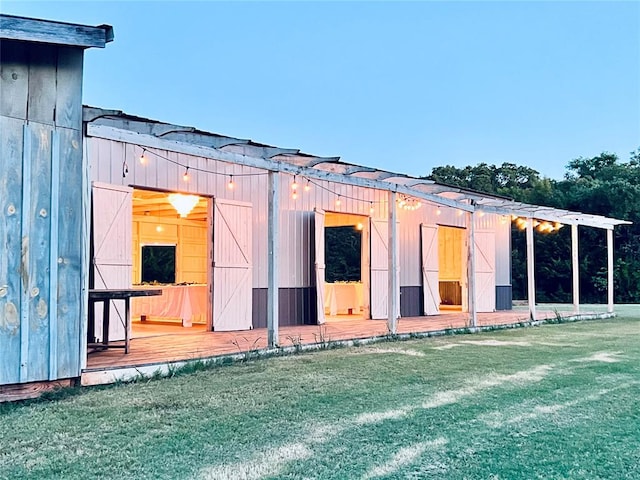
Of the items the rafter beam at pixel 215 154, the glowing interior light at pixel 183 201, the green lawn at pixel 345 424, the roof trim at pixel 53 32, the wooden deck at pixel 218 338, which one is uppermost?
the roof trim at pixel 53 32

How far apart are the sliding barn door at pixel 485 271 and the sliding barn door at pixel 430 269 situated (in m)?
1.04

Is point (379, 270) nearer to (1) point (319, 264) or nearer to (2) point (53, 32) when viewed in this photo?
(1) point (319, 264)

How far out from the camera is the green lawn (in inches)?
114

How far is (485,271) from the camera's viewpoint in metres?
13.3

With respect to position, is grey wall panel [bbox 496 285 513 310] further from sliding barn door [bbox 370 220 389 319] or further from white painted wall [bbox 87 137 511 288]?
sliding barn door [bbox 370 220 389 319]

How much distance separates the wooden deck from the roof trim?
2563mm

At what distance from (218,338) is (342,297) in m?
5.08

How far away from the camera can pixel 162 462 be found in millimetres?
2975

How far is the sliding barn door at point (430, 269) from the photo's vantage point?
12414 millimetres

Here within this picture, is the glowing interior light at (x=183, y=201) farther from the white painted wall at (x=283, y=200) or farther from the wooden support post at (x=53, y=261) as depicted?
the wooden support post at (x=53, y=261)

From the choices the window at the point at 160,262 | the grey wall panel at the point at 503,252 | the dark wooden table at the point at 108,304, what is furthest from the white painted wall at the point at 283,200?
the window at the point at 160,262

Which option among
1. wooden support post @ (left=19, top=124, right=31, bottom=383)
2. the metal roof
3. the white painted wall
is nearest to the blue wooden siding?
wooden support post @ (left=19, top=124, right=31, bottom=383)

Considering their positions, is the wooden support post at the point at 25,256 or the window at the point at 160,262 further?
the window at the point at 160,262

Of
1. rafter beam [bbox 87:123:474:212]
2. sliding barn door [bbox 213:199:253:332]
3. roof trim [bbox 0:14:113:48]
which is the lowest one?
sliding barn door [bbox 213:199:253:332]
